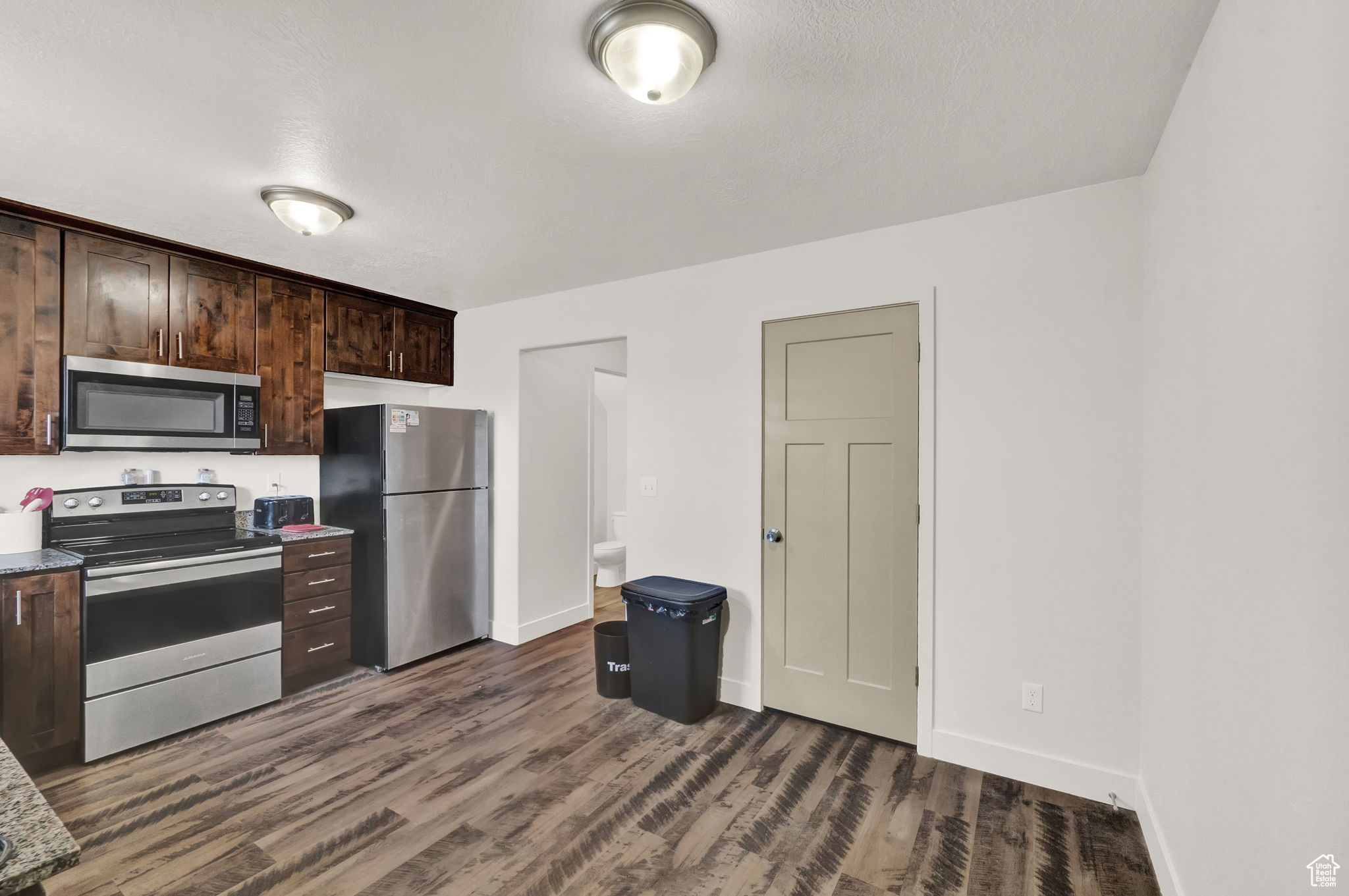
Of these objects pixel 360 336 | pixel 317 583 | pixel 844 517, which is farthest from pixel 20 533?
pixel 844 517

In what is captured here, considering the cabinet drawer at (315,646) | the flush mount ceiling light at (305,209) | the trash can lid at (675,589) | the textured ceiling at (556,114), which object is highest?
the textured ceiling at (556,114)

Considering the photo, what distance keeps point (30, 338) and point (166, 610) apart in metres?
1.33

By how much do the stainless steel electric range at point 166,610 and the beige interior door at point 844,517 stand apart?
2.64 meters

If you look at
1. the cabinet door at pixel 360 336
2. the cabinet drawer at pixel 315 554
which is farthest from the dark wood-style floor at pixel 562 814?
the cabinet door at pixel 360 336

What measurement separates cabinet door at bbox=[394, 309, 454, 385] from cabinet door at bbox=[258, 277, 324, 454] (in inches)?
21.0

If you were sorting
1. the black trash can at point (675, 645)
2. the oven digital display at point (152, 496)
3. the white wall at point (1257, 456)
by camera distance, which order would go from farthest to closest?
the oven digital display at point (152, 496)
the black trash can at point (675, 645)
the white wall at point (1257, 456)

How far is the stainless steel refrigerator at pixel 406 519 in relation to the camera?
375cm

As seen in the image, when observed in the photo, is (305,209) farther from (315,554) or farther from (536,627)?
(536,627)

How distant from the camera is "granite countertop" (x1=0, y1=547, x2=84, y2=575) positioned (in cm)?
253

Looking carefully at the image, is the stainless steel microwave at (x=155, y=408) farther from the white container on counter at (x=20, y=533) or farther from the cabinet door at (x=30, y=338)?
the white container on counter at (x=20, y=533)

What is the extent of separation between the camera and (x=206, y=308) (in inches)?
129

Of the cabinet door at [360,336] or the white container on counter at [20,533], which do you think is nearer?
the white container on counter at [20,533]

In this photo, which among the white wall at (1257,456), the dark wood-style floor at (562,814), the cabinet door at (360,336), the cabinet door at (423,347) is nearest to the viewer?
the white wall at (1257,456)

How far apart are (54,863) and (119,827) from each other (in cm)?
217
